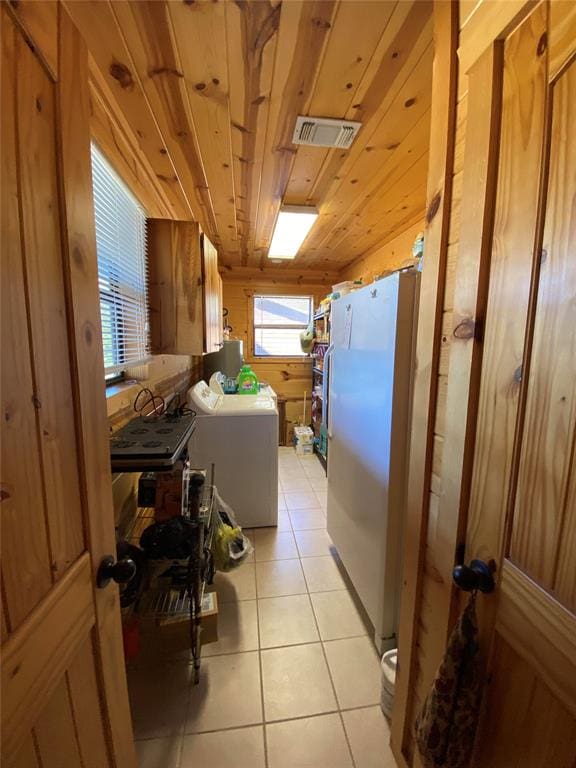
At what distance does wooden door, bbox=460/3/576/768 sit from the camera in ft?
1.79

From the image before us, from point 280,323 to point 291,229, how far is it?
1.95 metres

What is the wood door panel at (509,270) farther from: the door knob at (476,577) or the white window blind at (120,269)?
the white window blind at (120,269)

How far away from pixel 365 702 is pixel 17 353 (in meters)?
1.75

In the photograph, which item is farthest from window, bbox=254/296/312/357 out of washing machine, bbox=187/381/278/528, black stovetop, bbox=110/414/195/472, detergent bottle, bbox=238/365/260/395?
black stovetop, bbox=110/414/195/472

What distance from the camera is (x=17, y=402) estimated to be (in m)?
0.49

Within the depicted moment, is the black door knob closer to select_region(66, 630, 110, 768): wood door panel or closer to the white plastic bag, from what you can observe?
select_region(66, 630, 110, 768): wood door panel

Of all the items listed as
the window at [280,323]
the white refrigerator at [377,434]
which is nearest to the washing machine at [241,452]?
the white refrigerator at [377,434]

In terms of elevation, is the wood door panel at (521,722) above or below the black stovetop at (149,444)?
below

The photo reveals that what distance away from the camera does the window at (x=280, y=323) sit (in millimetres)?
4559

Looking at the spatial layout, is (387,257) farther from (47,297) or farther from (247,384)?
(47,297)

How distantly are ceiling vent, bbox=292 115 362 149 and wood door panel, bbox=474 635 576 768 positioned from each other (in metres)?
1.80

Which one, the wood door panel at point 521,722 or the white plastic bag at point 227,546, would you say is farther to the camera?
the white plastic bag at point 227,546

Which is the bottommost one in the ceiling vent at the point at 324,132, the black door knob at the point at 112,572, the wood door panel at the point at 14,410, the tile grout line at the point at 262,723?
the tile grout line at the point at 262,723

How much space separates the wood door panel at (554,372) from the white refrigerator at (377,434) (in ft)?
2.42
